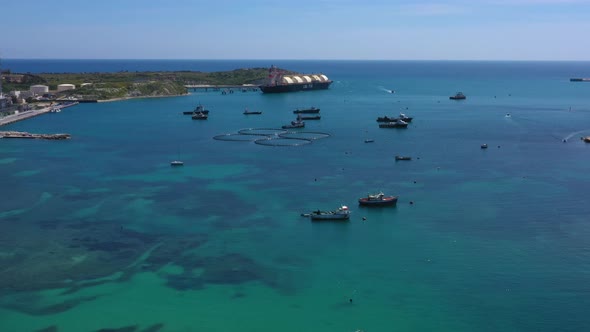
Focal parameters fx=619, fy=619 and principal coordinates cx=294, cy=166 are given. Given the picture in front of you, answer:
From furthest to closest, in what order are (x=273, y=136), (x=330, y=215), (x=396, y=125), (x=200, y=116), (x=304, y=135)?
(x=200, y=116) → (x=396, y=125) → (x=304, y=135) → (x=273, y=136) → (x=330, y=215)

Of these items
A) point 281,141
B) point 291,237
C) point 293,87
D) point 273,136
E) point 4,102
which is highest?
point 293,87

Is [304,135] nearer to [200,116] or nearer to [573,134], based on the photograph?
[200,116]

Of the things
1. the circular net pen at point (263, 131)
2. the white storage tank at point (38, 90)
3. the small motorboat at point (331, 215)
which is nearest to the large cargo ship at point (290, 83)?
the white storage tank at point (38, 90)

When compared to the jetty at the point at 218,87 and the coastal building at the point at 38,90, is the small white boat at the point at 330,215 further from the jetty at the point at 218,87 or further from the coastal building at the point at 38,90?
the jetty at the point at 218,87

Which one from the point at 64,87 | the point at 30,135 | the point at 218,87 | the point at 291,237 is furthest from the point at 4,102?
the point at 291,237

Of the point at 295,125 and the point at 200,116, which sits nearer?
the point at 295,125

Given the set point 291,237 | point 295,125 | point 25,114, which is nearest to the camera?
point 291,237

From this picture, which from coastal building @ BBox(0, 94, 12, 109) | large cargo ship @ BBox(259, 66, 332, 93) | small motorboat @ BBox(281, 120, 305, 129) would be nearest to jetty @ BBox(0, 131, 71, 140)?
coastal building @ BBox(0, 94, 12, 109)

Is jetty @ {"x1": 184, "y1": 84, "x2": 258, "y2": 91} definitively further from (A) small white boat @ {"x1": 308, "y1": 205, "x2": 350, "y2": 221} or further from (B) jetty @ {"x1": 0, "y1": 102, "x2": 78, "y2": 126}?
(A) small white boat @ {"x1": 308, "y1": 205, "x2": 350, "y2": 221}
